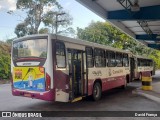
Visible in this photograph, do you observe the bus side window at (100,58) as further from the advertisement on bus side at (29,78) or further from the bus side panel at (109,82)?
the advertisement on bus side at (29,78)

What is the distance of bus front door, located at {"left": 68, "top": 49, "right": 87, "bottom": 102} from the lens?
1029 centimetres

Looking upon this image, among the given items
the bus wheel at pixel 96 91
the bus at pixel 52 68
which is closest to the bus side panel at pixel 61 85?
the bus at pixel 52 68

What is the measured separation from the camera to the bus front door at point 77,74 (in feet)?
33.8

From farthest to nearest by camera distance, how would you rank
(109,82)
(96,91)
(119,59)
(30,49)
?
(119,59)
(109,82)
(96,91)
(30,49)

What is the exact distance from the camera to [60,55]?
385 inches

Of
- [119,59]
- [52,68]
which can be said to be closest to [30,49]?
[52,68]

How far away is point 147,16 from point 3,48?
21.7 m

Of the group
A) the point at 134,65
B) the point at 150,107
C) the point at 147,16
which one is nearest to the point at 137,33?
the point at 134,65

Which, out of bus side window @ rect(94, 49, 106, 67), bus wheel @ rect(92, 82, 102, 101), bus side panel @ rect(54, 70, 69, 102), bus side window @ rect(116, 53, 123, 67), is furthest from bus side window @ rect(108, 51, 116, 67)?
bus side panel @ rect(54, 70, 69, 102)

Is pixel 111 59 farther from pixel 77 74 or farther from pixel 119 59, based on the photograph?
pixel 77 74

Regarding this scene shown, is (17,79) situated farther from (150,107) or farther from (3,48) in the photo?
(3,48)

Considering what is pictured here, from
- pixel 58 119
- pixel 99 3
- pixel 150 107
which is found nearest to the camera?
pixel 58 119

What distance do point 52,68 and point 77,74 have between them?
1.85 m

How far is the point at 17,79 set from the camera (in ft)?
33.4
